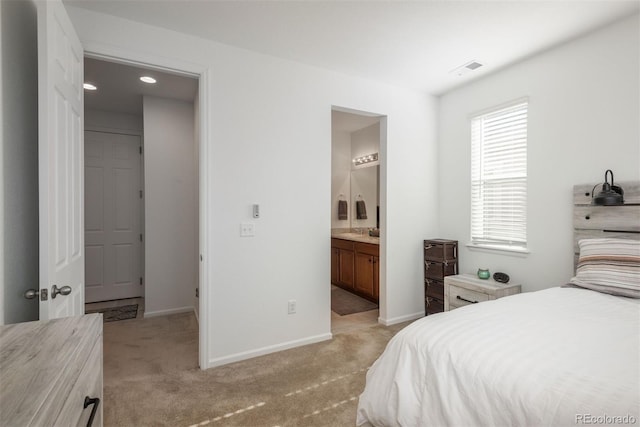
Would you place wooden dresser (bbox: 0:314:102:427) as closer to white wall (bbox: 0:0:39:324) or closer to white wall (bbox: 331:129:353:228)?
white wall (bbox: 0:0:39:324)

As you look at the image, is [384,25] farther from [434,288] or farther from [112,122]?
[112,122]

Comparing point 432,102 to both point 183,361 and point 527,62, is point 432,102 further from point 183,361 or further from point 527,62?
point 183,361

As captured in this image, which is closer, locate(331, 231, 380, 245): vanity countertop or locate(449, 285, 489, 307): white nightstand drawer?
locate(449, 285, 489, 307): white nightstand drawer

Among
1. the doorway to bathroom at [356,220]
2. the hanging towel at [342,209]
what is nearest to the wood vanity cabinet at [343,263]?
the doorway to bathroom at [356,220]

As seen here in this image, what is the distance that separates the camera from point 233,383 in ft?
7.35

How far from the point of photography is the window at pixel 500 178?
2924mm

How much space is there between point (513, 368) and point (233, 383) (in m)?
1.85

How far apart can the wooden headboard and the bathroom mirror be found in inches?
109

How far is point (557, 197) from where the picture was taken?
2.64 m

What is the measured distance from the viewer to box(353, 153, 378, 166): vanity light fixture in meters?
4.90

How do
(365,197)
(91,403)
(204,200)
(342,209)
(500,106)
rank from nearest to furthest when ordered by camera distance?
1. (91,403)
2. (204,200)
3. (500,106)
4. (365,197)
5. (342,209)

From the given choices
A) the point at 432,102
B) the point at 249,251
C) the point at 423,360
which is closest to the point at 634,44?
the point at 432,102

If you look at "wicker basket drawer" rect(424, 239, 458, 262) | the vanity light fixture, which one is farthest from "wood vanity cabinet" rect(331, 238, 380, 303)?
the vanity light fixture

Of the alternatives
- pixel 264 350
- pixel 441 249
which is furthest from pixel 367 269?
pixel 264 350
